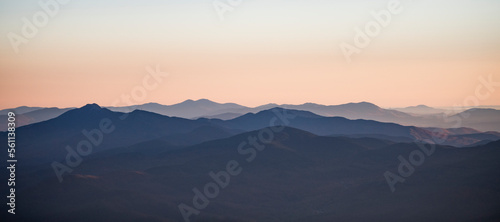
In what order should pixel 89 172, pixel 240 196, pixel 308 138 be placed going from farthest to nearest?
pixel 308 138 < pixel 89 172 < pixel 240 196

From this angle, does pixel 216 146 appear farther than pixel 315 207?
Yes

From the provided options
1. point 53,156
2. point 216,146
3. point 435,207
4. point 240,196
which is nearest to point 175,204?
point 240,196

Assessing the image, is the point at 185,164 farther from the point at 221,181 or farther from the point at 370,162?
the point at 370,162

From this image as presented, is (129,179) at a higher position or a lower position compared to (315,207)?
higher

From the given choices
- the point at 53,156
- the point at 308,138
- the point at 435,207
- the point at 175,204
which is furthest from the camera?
the point at 53,156

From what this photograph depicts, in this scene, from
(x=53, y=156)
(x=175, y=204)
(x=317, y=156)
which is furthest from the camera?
(x=53, y=156)

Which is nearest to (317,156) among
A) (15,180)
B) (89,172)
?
(89,172)

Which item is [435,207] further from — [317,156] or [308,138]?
[308,138]

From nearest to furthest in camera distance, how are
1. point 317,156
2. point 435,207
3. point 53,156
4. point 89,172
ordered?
point 435,207 < point 89,172 < point 317,156 < point 53,156

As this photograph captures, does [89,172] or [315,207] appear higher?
[89,172]
